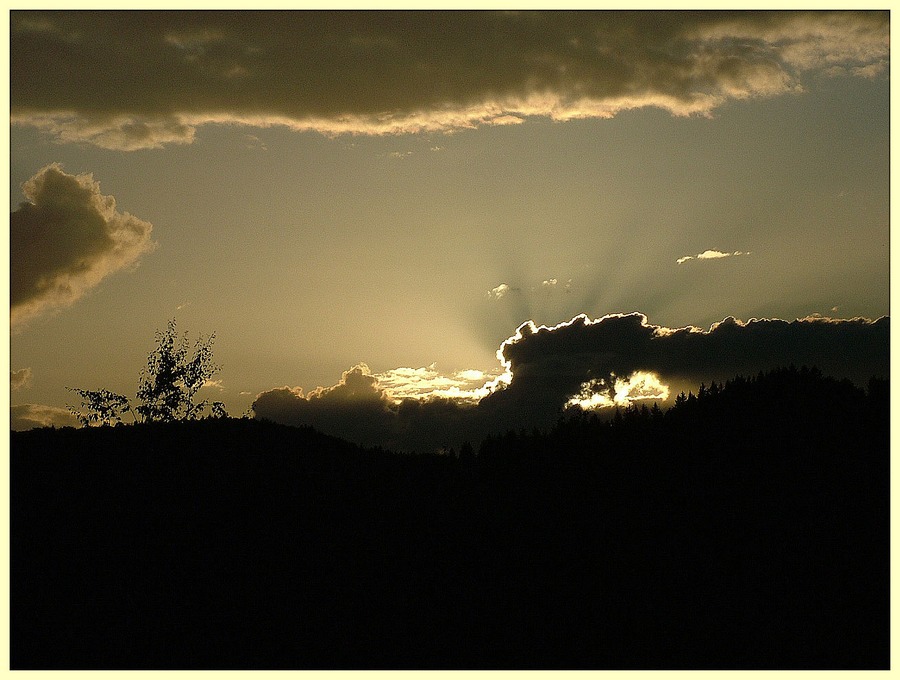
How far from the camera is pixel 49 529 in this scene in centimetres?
7856

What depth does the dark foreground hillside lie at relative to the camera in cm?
6919

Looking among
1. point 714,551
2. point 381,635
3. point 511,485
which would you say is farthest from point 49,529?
point 714,551

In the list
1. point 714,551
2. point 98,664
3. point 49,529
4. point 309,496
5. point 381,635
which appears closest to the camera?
point 98,664

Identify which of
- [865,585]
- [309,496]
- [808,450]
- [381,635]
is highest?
[808,450]

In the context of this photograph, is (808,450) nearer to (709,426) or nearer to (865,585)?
(709,426)

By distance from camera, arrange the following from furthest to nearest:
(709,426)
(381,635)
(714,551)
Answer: (709,426)
(714,551)
(381,635)

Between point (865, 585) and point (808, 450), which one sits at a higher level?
point (808, 450)

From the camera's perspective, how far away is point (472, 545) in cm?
9206

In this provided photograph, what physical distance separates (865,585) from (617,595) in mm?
22105

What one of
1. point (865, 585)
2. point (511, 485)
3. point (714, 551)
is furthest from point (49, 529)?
point (865, 585)

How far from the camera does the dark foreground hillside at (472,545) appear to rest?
6919 cm

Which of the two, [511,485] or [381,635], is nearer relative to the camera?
[381,635]

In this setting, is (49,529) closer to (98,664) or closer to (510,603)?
(98,664)

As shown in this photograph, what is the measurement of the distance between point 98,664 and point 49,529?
70.6ft
